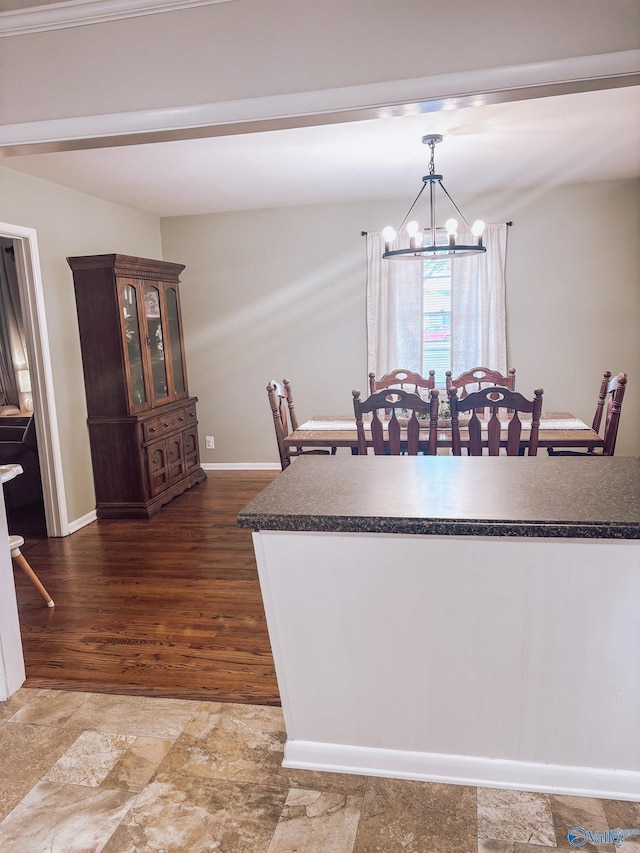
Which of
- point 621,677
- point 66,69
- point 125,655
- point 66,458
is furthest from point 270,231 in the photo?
point 621,677

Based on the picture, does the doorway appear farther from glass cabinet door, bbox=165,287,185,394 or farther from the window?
the window

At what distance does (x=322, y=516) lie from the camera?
165cm

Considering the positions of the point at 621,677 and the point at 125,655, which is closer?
the point at 621,677

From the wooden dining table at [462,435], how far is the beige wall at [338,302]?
1457 mm

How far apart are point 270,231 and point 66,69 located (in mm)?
3461

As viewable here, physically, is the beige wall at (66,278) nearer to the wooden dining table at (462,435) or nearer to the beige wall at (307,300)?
the beige wall at (307,300)

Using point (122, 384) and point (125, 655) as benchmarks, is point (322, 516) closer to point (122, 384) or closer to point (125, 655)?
point (125, 655)

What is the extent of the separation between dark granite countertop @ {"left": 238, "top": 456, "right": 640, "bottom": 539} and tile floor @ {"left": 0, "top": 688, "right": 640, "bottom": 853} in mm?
791

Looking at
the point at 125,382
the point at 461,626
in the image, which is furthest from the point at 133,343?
the point at 461,626

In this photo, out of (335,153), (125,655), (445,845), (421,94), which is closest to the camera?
(445,845)

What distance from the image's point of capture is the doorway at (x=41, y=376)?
13.0 ft

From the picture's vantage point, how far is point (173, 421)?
5023mm

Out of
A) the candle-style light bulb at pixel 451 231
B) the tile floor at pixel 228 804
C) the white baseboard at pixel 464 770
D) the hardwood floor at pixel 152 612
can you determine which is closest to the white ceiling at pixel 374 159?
the candle-style light bulb at pixel 451 231

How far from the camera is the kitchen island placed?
5.25 ft
